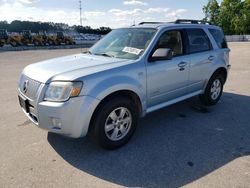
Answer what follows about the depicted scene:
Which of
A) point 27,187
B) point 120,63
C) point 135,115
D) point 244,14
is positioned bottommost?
point 27,187

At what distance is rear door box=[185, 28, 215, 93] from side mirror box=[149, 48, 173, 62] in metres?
1.02

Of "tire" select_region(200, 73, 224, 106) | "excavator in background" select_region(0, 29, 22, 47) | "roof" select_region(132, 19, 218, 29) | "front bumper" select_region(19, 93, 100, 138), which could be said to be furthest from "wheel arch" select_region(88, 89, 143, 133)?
"excavator in background" select_region(0, 29, 22, 47)

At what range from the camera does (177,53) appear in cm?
479

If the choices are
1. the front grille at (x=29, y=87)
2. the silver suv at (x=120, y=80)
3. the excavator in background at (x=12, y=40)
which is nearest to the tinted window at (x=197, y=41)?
the silver suv at (x=120, y=80)

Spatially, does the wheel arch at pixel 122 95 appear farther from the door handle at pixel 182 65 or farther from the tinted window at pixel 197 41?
the tinted window at pixel 197 41

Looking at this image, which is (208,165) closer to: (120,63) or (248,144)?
(248,144)

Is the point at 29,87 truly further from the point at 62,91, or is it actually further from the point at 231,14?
the point at 231,14

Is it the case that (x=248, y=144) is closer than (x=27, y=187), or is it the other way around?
(x=27, y=187)

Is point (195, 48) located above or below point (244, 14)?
below

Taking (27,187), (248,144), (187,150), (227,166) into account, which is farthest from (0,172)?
(248,144)

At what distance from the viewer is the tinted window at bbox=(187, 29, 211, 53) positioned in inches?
200

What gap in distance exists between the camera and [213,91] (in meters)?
5.83

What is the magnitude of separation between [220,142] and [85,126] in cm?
210

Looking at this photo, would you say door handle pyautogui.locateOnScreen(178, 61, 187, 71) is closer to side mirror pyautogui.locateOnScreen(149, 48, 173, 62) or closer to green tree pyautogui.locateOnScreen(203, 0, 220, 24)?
side mirror pyautogui.locateOnScreen(149, 48, 173, 62)
